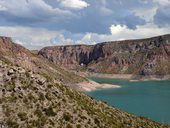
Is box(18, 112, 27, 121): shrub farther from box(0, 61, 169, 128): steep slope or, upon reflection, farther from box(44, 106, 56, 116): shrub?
box(44, 106, 56, 116): shrub

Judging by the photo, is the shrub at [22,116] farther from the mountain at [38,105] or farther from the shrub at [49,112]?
the shrub at [49,112]

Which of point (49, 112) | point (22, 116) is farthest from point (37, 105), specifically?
point (22, 116)

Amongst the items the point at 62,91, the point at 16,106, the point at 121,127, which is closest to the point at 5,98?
the point at 16,106

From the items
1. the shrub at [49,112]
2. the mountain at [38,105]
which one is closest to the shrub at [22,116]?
the mountain at [38,105]

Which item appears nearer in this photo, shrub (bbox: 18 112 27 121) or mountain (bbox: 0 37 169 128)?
shrub (bbox: 18 112 27 121)

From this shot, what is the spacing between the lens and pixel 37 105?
36.8 m

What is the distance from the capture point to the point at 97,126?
124 ft

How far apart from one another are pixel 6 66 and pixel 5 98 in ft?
14.8

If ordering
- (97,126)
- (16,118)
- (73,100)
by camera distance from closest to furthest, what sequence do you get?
(16,118)
(97,126)
(73,100)

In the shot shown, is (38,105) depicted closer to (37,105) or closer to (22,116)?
(37,105)

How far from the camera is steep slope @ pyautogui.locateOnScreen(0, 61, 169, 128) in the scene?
1380 inches

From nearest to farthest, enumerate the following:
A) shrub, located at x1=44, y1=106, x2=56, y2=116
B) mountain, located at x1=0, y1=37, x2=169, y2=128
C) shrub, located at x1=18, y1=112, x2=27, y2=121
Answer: shrub, located at x1=18, y1=112, x2=27, y2=121 < mountain, located at x1=0, y1=37, x2=169, y2=128 < shrub, located at x1=44, y1=106, x2=56, y2=116

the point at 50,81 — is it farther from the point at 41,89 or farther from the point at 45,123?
the point at 45,123

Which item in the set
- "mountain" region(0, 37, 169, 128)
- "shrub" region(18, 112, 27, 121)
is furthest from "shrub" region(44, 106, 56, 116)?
"shrub" region(18, 112, 27, 121)
